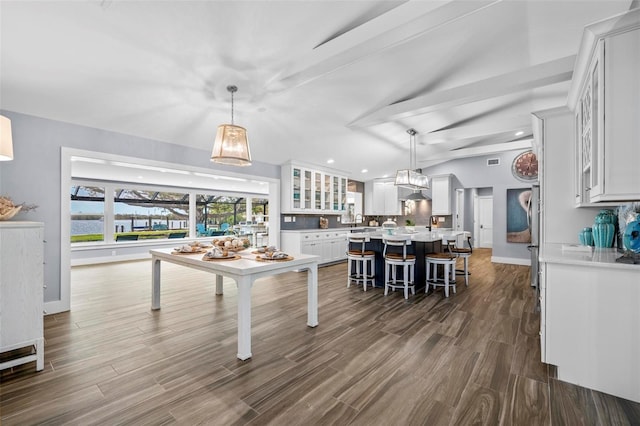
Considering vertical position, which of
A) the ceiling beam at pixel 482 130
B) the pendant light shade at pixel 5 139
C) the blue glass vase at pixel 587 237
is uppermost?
the ceiling beam at pixel 482 130

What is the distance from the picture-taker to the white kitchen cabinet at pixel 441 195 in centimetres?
826

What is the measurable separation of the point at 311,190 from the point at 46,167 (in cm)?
450

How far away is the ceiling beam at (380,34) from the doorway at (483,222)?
9.04m

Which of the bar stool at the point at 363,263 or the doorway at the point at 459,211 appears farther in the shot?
the doorway at the point at 459,211

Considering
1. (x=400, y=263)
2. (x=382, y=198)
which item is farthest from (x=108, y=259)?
(x=382, y=198)

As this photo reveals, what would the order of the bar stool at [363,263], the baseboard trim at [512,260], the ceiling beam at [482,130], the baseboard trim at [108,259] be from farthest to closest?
the baseboard trim at [512,260], the baseboard trim at [108,259], the ceiling beam at [482,130], the bar stool at [363,263]

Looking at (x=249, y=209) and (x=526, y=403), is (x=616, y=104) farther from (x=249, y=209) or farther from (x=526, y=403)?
(x=249, y=209)

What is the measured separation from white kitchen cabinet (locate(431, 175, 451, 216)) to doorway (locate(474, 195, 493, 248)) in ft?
8.75

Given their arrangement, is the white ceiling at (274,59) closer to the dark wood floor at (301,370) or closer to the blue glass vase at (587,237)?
the blue glass vase at (587,237)

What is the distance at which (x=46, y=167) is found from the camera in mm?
3469

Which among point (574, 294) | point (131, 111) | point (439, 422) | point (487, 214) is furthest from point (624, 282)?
point (487, 214)

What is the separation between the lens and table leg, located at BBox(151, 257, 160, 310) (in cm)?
363

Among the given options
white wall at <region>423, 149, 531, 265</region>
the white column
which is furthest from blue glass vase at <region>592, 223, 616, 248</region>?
the white column

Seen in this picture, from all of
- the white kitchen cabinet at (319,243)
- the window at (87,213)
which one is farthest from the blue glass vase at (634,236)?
the window at (87,213)
